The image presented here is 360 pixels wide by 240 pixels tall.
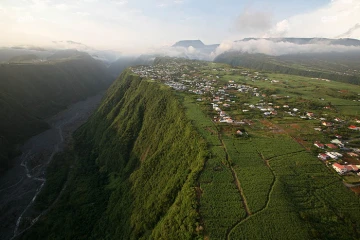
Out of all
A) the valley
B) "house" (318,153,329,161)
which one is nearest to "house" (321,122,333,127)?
the valley

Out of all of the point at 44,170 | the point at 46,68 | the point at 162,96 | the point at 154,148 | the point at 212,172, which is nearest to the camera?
the point at 212,172

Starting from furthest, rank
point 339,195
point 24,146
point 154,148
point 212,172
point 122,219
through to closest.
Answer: point 24,146 < point 154,148 < point 122,219 < point 212,172 < point 339,195

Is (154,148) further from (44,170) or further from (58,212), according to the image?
(44,170)

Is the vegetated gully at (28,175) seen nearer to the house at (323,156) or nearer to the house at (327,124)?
the house at (323,156)

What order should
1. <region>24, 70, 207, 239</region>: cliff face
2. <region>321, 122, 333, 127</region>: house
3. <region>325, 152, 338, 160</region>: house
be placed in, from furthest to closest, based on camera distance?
<region>321, 122, 333, 127</region>: house, <region>325, 152, 338, 160</region>: house, <region>24, 70, 207, 239</region>: cliff face

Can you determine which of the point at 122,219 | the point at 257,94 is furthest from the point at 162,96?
the point at 122,219

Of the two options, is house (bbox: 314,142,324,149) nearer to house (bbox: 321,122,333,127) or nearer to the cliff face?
house (bbox: 321,122,333,127)
